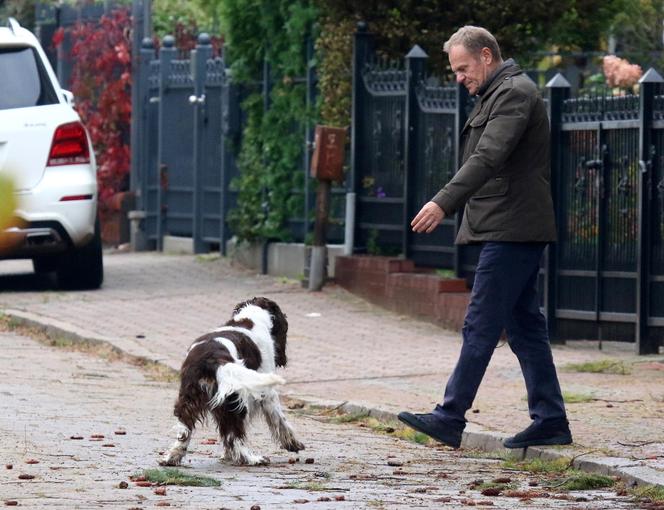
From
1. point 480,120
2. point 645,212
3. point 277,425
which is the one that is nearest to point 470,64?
point 480,120

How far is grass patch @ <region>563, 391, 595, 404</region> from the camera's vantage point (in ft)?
29.1

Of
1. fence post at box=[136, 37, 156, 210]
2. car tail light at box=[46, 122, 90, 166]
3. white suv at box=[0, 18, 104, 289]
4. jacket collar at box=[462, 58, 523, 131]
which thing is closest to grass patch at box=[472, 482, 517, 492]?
jacket collar at box=[462, 58, 523, 131]

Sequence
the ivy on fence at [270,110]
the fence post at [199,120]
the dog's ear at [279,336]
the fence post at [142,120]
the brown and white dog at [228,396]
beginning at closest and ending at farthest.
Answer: the brown and white dog at [228,396], the dog's ear at [279,336], the ivy on fence at [270,110], the fence post at [199,120], the fence post at [142,120]

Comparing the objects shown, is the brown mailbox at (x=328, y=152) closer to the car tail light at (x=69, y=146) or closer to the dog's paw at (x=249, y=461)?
the car tail light at (x=69, y=146)

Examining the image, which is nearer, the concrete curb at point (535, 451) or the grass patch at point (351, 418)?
the concrete curb at point (535, 451)

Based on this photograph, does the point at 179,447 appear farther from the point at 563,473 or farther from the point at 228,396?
the point at 563,473

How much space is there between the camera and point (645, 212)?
1102 cm

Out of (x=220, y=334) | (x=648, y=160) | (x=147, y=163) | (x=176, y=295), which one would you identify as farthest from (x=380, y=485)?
(x=147, y=163)

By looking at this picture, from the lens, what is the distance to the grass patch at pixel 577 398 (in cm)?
886

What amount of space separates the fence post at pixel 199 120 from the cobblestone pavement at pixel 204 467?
8527 millimetres

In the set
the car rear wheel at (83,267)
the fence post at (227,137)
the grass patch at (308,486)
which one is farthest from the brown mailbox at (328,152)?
the grass patch at (308,486)

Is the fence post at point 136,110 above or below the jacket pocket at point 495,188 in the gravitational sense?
above

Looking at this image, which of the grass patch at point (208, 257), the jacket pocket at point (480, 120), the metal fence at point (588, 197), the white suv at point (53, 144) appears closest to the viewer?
the jacket pocket at point (480, 120)

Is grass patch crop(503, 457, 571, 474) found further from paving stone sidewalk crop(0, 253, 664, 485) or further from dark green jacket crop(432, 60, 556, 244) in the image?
dark green jacket crop(432, 60, 556, 244)
